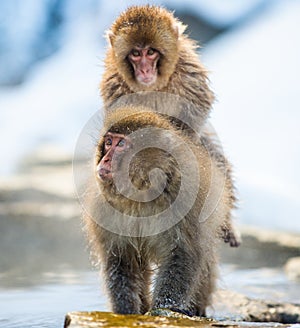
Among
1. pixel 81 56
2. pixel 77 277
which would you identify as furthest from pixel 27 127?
pixel 77 277

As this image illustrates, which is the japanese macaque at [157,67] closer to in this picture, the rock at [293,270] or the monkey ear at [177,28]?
the monkey ear at [177,28]

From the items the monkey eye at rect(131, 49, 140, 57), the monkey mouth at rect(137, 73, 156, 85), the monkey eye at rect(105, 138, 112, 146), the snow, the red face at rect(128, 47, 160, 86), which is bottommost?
the monkey eye at rect(105, 138, 112, 146)

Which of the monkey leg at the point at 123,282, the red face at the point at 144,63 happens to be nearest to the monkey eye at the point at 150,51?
the red face at the point at 144,63

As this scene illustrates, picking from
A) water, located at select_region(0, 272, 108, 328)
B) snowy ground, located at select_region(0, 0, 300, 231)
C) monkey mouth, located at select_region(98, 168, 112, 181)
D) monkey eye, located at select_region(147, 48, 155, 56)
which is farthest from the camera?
snowy ground, located at select_region(0, 0, 300, 231)

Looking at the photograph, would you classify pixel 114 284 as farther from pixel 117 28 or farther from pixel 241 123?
pixel 241 123

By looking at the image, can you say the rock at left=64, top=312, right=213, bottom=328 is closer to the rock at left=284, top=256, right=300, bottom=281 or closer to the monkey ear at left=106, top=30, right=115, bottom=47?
the monkey ear at left=106, top=30, right=115, bottom=47

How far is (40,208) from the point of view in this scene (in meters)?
8.51

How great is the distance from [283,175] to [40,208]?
19.8 ft

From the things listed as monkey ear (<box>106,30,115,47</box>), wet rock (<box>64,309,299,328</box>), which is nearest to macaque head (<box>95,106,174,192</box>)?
wet rock (<box>64,309,299,328</box>)

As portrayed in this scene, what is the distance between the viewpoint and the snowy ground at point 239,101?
1313 centimetres

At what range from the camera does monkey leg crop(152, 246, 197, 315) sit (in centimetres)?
390

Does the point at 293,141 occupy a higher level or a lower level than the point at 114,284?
higher

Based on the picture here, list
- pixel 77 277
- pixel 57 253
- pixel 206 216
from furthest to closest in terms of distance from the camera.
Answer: pixel 57 253 → pixel 77 277 → pixel 206 216

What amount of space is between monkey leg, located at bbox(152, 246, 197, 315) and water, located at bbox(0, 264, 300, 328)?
0.53 m
